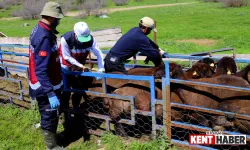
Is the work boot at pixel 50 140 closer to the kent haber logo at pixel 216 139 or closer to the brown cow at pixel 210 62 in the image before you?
the kent haber logo at pixel 216 139

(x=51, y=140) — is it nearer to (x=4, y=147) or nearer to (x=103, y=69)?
(x=4, y=147)

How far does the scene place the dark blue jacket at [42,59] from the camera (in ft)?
15.1

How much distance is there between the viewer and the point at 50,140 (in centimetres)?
520

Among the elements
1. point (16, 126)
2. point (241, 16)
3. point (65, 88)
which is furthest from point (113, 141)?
point (241, 16)

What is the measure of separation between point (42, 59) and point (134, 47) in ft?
6.88

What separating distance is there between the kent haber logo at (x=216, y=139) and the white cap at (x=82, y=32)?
257 cm

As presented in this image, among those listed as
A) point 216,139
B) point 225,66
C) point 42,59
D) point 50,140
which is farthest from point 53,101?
point 225,66

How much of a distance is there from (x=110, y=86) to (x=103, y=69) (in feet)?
1.97

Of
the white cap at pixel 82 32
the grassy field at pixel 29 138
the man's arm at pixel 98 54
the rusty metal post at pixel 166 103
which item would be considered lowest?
the grassy field at pixel 29 138

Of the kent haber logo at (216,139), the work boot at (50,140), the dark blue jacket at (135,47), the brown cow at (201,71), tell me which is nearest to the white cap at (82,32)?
the dark blue jacket at (135,47)

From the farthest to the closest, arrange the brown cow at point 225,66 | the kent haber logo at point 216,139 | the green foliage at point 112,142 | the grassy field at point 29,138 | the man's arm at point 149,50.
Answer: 1. the brown cow at point 225,66
2. the man's arm at point 149,50
3. the green foliage at point 112,142
4. the grassy field at point 29,138
5. the kent haber logo at point 216,139

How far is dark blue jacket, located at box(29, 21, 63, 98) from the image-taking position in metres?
4.61

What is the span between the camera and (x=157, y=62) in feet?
20.6

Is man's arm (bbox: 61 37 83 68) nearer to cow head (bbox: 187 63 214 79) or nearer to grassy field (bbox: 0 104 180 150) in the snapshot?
grassy field (bbox: 0 104 180 150)
